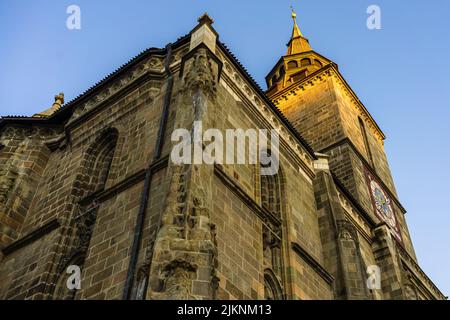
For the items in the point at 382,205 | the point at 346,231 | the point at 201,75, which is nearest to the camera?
the point at 201,75

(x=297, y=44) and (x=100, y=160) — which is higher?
(x=297, y=44)

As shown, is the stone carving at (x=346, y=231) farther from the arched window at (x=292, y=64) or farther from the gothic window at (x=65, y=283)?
the arched window at (x=292, y=64)

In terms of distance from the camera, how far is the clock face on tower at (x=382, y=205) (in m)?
20.1

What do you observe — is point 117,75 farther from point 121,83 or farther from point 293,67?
point 293,67

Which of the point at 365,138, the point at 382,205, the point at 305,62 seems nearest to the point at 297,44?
the point at 305,62

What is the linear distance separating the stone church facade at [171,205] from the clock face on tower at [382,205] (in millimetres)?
5191

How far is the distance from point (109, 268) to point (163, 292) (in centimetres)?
220

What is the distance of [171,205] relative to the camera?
23.4 feet

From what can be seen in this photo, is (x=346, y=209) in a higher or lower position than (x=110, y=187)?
higher

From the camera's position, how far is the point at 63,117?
Answer: 45.3 ft

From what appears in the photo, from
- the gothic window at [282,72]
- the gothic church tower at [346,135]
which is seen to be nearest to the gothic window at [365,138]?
the gothic church tower at [346,135]

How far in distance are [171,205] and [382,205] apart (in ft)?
51.2

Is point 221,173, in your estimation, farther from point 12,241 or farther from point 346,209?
point 346,209
